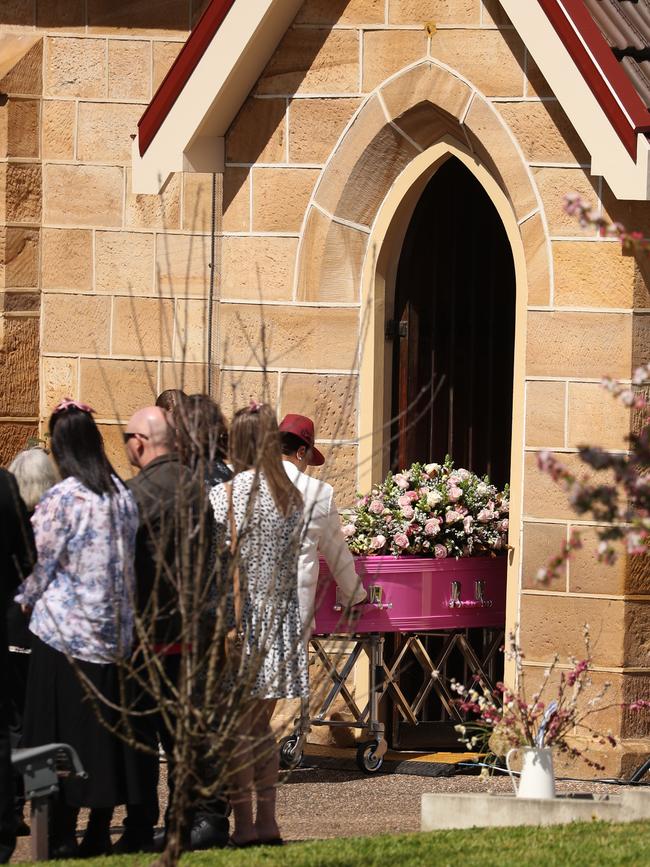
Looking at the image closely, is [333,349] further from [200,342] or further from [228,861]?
[228,861]

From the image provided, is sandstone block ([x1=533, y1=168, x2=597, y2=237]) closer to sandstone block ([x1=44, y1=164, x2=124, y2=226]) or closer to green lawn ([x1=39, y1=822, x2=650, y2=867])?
sandstone block ([x1=44, y1=164, x2=124, y2=226])

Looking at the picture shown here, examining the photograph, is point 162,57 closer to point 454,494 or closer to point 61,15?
point 61,15

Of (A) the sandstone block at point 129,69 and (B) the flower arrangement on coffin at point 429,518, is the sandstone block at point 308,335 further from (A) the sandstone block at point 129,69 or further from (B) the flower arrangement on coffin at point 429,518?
(A) the sandstone block at point 129,69

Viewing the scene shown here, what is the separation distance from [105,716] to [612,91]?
13.3ft

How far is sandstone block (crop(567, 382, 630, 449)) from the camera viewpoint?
909cm

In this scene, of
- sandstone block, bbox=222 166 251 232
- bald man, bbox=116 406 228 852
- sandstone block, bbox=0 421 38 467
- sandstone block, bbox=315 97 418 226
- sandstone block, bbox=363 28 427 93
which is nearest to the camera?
bald man, bbox=116 406 228 852

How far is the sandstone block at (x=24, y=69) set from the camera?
1124 cm

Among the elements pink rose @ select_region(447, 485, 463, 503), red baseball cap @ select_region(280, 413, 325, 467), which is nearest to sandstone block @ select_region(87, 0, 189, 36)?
pink rose @ select_region(447, 485, 463, 503)

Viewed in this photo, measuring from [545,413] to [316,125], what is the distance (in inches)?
79.8

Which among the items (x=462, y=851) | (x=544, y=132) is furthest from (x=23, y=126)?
(x=462, y=851)

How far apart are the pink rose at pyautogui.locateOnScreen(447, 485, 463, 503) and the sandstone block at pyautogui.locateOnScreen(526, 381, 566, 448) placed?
1.91ft

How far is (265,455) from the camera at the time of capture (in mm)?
6684

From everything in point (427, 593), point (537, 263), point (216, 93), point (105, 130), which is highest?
point (105, 130)

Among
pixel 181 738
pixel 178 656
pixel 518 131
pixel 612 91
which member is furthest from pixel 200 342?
pixel 181 738
